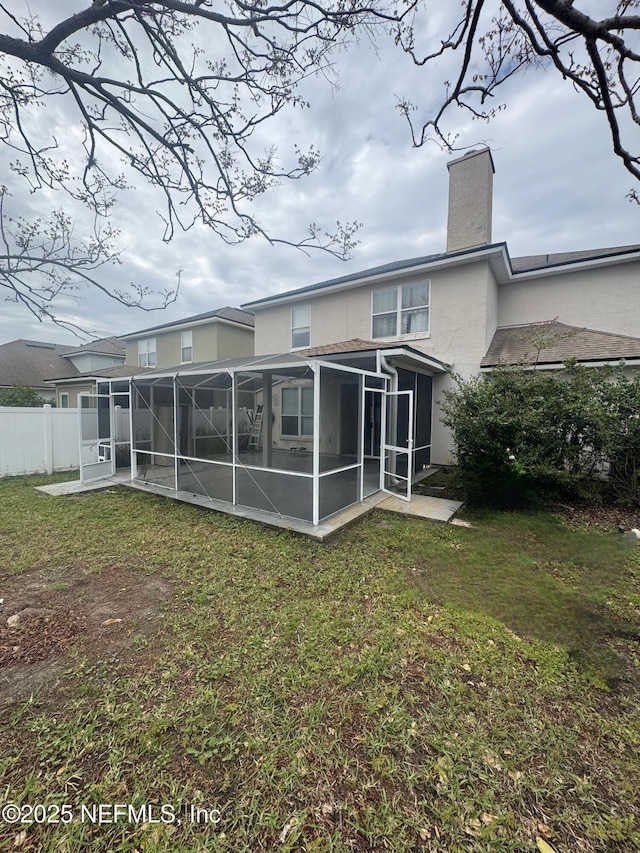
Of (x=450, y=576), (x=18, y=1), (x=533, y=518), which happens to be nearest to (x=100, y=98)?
(x=18, y=1)

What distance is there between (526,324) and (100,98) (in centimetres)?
1156

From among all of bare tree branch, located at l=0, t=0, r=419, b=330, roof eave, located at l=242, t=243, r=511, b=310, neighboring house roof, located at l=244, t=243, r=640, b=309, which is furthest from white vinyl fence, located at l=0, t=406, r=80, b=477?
neighboring house roof, located at l=244, t=243, r=640, b=309

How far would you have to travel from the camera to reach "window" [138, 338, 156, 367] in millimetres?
18203

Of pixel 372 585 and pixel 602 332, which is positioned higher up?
pixel 602 332

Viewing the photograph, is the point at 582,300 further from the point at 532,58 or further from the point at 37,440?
the point at 37,440

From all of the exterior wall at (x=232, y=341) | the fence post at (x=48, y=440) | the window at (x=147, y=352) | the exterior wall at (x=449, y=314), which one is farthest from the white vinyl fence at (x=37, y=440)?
the exterior wall at (x=449, y=314)

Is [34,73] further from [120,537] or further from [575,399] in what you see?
[575,399]

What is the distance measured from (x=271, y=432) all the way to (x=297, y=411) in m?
4.27

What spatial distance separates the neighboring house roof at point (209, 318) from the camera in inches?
629

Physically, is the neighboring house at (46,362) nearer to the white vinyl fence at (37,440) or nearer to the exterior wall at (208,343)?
the exterior wall at (208,343)

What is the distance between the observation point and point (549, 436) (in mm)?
6203

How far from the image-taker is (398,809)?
168cm

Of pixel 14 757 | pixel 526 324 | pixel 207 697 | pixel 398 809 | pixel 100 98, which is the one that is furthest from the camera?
pixel 526 324

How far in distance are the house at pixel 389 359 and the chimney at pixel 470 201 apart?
0.03 meters
